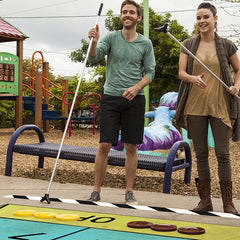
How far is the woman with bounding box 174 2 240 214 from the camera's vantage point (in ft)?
13.7

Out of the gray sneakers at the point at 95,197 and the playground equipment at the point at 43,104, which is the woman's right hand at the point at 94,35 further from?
the playground equipment at the point at 43,104

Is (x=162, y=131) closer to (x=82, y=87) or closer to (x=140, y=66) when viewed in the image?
(x=140, y=66)

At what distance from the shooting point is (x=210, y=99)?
419 centimetres

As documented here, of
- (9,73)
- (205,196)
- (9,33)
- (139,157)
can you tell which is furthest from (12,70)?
(205,196)

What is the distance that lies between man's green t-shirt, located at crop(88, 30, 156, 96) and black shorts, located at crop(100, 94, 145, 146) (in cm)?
9

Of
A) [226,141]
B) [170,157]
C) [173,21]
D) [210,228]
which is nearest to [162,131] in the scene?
[170,157]

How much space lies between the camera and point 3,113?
21.3 meters

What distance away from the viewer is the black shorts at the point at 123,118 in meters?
4.55

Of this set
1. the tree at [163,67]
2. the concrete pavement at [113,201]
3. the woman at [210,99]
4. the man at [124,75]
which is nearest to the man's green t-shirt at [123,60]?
the man at [124,75]

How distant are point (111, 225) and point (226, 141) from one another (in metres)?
1.31

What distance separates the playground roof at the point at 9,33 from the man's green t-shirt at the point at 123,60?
11926mm

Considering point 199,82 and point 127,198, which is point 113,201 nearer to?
point 127,198

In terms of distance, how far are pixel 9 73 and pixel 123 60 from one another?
12.0 metres

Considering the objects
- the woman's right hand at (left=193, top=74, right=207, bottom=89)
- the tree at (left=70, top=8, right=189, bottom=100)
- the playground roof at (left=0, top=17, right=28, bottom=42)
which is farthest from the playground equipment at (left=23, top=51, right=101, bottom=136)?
the woman's right hand at (left=193, top=74, right=207, bottom=89)
